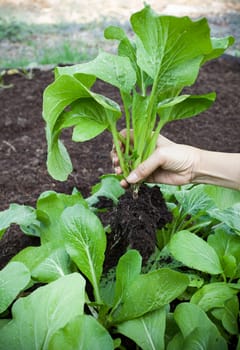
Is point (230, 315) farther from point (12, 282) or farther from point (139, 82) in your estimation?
point (139, 82)

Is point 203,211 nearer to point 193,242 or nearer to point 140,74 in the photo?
point 193,242

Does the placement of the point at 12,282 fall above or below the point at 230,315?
above

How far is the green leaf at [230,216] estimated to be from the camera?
146 centimetres

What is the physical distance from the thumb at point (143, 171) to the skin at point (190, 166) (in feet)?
0.03

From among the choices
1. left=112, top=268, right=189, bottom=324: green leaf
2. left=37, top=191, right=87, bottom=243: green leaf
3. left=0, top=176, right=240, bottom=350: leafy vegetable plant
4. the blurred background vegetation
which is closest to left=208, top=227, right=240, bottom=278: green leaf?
left=0, top=176, right=240, bottom=350: leafy vegetable plant

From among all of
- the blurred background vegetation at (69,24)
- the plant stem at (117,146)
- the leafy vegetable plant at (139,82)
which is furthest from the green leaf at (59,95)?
the blurred background vegetation at (69,24)

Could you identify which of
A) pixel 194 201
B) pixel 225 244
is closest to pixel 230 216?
pixel 225 244

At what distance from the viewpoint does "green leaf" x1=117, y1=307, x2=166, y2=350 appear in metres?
1.22

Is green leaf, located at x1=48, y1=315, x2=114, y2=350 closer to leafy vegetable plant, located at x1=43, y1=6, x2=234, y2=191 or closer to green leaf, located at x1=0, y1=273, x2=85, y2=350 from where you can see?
green leaf, located at x1=0, y1=273, x2=85, y2=350

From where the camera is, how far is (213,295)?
1.36m

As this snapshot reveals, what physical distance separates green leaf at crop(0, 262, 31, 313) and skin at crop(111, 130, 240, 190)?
1.19ft

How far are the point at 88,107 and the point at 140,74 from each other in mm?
180

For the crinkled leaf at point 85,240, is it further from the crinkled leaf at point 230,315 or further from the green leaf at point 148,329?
the crinkled leaf at point 230,315

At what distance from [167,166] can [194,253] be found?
0.81 ft
